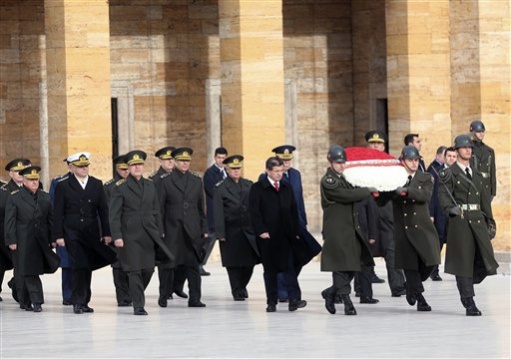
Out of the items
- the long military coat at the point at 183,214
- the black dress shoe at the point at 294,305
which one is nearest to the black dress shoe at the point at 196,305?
the long military coat at the point at 183,214

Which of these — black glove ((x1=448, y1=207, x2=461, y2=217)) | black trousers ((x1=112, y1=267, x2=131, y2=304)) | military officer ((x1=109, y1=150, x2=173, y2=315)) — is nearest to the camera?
black glove ((x1=448, y1=207, x2=461, y2=217))

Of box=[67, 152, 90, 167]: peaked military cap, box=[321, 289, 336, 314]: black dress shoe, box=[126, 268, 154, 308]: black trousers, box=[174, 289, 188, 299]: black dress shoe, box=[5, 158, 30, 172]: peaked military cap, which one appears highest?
box=[67, 152, 90, 167]: peaked military cap

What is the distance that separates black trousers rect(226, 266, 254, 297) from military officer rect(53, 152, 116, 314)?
1.84 meters

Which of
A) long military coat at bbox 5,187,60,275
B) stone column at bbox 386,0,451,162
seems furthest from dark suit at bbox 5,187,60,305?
Result: stone column at bbox 386,0,451,162

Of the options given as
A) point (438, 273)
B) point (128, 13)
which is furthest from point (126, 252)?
point (128, 13)

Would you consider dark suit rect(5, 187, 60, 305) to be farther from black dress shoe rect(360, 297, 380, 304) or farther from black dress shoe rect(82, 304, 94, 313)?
black dress shoe rect(360, 297, 380, 304)

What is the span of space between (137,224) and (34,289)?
5.25 feet

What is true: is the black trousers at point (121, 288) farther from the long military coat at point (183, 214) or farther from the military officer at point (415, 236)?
the military officer at point (415, 236)

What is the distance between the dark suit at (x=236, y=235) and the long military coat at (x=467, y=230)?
3.32 metres

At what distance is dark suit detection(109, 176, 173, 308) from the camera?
19641mm

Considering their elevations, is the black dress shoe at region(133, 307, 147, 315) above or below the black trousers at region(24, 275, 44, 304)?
below

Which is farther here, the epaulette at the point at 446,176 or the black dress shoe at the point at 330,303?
the black dress shoe at the point at 330,303

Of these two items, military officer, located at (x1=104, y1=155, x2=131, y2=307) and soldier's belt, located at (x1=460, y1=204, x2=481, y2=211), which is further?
military officer, located at (x1=104, y1=155, x2=131, y2=307)

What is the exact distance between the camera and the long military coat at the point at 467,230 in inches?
733
